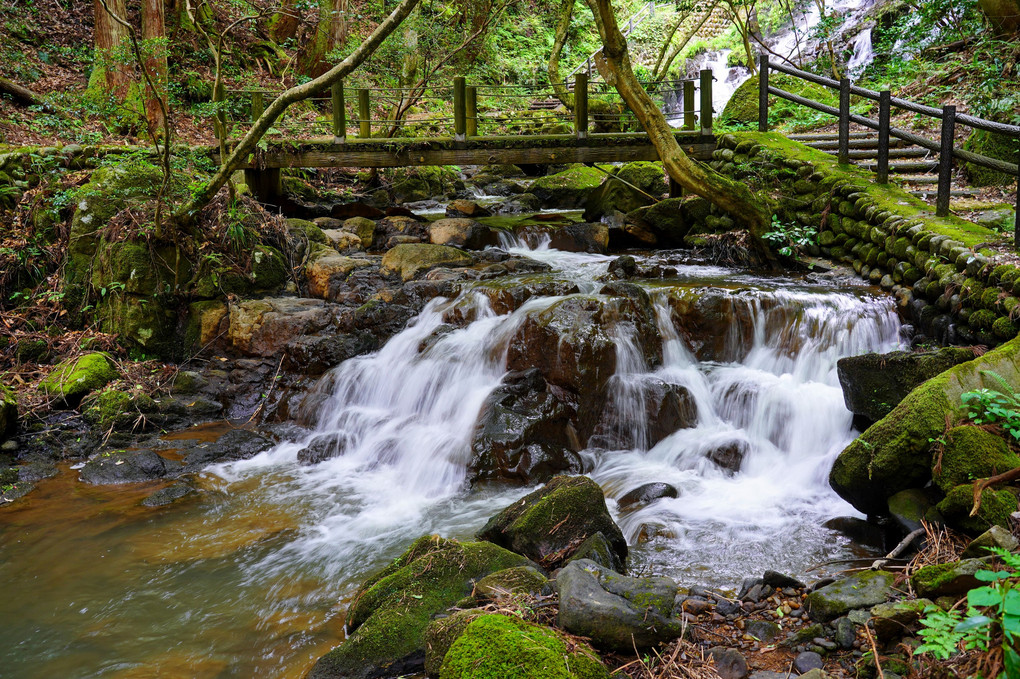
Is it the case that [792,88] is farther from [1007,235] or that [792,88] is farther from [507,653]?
[507,653]

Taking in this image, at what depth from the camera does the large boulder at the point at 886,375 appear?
5.23 meters

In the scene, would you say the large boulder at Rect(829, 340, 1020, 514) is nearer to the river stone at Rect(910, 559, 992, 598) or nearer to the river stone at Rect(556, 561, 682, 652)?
the river stone at Rect(910, 559, 992, 598)

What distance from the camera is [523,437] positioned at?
6.45m

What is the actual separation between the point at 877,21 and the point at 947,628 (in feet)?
59.3

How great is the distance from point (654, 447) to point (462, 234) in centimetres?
646

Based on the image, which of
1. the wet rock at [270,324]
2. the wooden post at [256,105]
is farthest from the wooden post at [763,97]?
the wooden post at [256,105]

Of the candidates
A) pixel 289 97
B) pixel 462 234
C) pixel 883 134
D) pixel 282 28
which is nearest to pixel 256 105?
pixel 462 234

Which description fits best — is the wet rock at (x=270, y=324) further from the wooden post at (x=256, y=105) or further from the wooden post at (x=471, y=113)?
the wooden post at (x=471, y=113)

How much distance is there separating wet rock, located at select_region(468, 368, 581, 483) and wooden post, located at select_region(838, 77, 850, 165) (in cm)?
573

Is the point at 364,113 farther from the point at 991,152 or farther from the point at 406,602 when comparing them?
the point at 406,602

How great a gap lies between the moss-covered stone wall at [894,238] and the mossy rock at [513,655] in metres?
4.49

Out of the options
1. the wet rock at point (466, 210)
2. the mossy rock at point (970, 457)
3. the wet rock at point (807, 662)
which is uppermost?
the wet rock at point (466, 210)

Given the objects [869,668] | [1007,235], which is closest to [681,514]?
[869,668]

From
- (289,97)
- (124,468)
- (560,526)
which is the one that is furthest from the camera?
(289,97)
